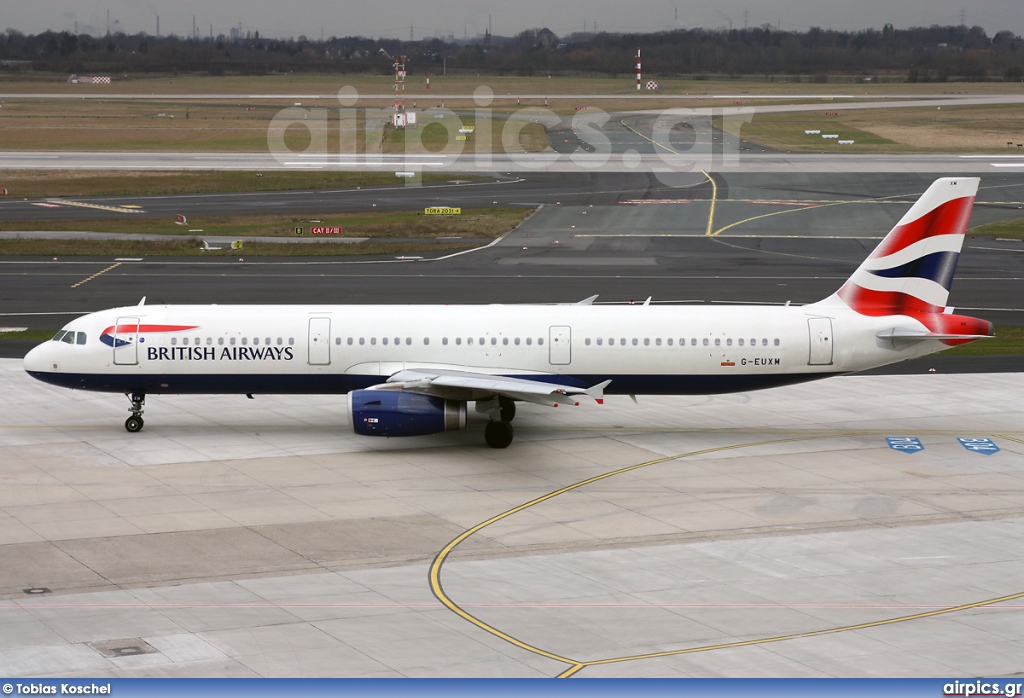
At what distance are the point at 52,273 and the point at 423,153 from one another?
223 ft

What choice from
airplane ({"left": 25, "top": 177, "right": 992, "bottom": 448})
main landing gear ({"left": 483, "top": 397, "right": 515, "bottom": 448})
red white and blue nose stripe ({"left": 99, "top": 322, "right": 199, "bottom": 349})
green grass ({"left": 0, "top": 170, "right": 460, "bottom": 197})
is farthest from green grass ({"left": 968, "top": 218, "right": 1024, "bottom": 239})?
red white and blue nose stripe ({"left": 99, "top": 322, "right": 199, "bottom": 349})

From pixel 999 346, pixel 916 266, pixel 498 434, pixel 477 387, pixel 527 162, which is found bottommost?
pixel 498 434

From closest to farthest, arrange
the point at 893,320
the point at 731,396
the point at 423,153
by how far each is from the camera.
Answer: the point at 893,320 < the point at 731,396 < the point at 423,153

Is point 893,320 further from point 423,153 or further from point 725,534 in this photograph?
point 423,153

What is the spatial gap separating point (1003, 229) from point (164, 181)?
6877 cm

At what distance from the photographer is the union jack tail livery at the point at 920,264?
37250 mm

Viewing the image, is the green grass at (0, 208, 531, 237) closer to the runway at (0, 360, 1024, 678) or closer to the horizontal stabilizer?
the runway at (0, 360, 1024, 678)

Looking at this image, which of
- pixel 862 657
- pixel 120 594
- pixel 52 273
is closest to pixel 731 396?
pixel 862 657

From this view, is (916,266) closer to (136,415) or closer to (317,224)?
(136,415)

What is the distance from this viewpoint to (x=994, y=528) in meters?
29.1

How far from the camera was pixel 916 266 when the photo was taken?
37.6m

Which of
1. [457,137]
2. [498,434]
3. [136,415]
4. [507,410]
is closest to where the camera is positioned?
[498,434]

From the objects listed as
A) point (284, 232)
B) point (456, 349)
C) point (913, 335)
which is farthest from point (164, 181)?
point (913, 335)

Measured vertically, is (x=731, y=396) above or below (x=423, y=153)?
below
